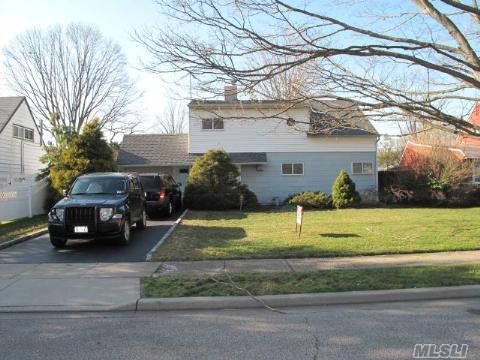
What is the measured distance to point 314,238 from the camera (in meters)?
13.0

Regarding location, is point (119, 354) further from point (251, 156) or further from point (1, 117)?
point (1, 117)

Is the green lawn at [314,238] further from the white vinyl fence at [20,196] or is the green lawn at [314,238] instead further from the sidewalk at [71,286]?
the white vinyl fence at [20,196]

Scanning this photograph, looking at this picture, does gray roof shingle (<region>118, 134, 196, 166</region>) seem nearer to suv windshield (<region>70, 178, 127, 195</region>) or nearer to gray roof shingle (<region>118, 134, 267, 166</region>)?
gray roof shingle (<region>118, 134, 267, 166</region>)

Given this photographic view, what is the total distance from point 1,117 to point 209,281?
24.2 metres

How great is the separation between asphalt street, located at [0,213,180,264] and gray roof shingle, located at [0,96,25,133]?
15.9m

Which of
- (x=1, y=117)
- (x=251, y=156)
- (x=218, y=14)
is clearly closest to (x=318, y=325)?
(x=218, y=14)

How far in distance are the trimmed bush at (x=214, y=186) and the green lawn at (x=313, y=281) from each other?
14430 mm

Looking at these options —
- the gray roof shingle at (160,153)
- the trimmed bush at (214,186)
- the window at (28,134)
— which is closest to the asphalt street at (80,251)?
the trimmed bush at (214,186)

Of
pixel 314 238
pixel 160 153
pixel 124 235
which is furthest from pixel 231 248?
pixel 160 153

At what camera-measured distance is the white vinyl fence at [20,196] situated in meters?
17.6

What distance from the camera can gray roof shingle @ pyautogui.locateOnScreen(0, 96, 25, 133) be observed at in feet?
90.8

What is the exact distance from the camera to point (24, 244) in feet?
42.5

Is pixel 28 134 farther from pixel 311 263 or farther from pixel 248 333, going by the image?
pixel 248 333

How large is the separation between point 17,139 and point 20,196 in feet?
39.1
